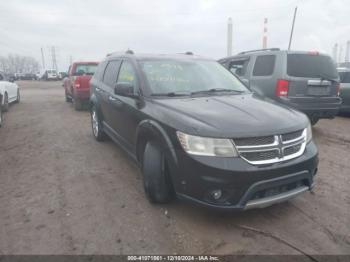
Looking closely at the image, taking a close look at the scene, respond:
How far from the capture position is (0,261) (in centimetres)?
264

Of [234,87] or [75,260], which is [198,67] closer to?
[234,87]

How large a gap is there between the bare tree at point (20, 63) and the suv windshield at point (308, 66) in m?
115

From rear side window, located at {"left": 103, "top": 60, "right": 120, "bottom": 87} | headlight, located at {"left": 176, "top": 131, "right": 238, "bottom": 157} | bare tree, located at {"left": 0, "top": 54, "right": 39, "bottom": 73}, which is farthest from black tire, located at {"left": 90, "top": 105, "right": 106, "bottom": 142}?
bare tree, located at {"left": 0, "top": 54, "right": 39, "bottom": 73}

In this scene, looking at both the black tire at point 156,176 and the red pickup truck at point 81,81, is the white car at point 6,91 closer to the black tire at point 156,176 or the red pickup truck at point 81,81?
the red pickup truck at point 81,81

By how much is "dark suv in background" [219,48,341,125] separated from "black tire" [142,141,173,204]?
3.31 meters

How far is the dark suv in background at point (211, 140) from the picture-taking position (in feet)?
9.29

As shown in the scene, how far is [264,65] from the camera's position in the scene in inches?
266

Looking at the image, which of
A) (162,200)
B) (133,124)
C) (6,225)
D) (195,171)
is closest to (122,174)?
(133,124)

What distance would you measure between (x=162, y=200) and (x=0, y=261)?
5.44 feet

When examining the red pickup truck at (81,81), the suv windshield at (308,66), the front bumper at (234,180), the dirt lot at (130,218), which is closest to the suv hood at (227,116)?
the front bumper at (234,180)

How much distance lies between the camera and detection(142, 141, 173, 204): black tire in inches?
132

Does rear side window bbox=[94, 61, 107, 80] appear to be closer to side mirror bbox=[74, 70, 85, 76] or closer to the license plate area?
the license plate area

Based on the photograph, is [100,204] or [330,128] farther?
[330,128]

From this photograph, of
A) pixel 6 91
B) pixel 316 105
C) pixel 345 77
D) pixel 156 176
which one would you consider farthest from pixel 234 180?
pixel 6 91
